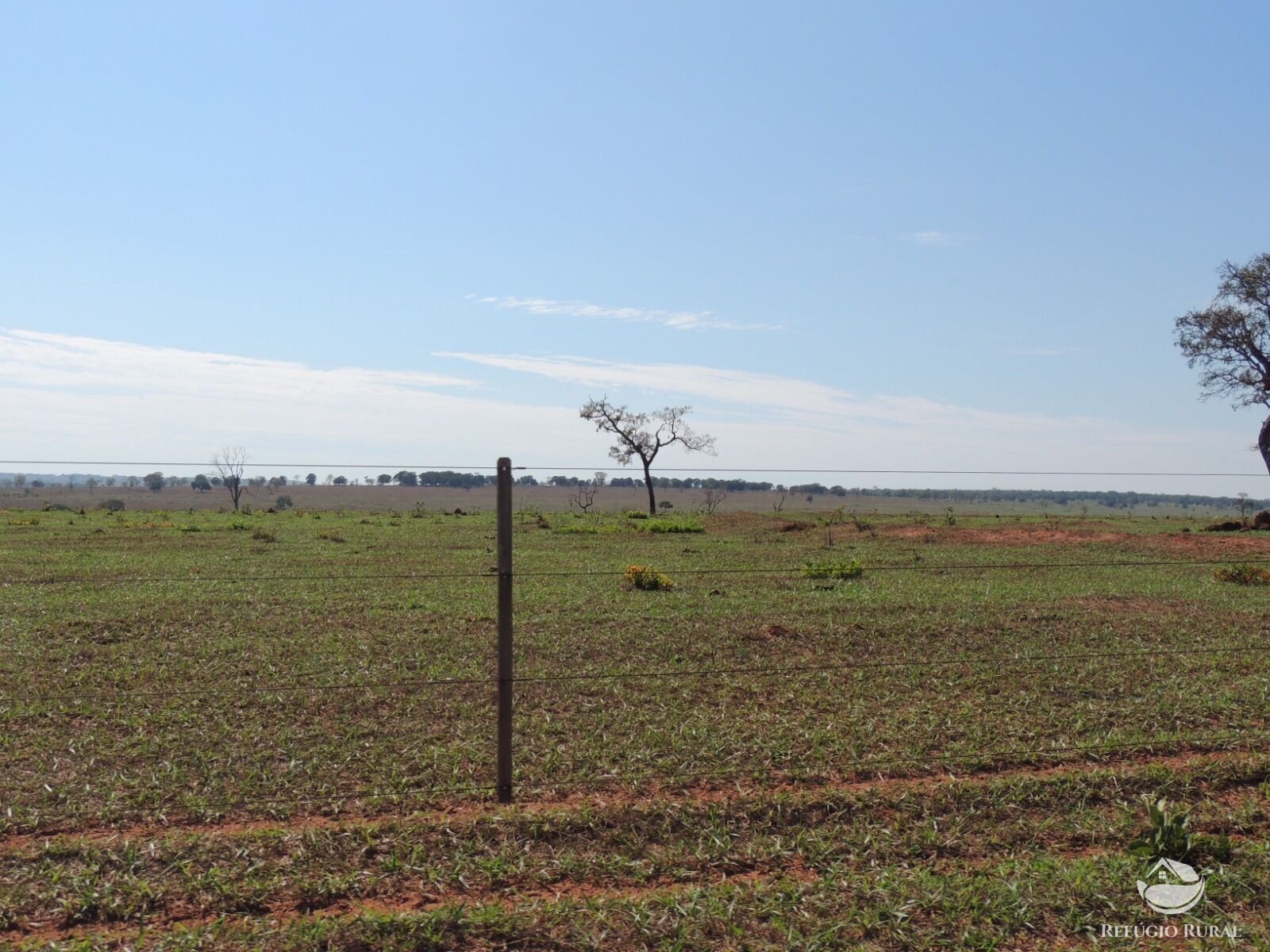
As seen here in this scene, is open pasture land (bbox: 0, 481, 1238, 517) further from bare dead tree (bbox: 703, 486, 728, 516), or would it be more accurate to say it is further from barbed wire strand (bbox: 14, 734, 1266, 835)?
barbed wire strand (bbox: 14, 734, 1266, 835)

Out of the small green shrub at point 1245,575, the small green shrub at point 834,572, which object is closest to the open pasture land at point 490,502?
the small green shrub at point 1245,575

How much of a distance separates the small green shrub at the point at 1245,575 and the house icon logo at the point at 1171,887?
50.1ft

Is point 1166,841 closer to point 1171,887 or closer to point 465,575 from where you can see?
point 1171,887

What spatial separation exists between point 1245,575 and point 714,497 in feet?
181

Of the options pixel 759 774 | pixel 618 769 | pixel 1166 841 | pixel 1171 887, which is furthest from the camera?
pixel 618 769

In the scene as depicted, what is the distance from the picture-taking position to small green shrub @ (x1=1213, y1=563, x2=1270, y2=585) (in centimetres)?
1761

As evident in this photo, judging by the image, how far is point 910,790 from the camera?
602 centimetres

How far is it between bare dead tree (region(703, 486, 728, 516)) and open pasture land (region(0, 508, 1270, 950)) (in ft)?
131

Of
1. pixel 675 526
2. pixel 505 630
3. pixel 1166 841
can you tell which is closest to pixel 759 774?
pixel 505 630

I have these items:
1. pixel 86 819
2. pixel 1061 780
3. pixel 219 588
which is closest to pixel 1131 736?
pixel 1061 780

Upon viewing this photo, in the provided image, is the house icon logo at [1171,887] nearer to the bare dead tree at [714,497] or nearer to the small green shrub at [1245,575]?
the small green shrub at [1245,575]

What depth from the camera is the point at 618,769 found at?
6.51m

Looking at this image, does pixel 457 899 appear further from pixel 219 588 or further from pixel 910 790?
pixel 219 588

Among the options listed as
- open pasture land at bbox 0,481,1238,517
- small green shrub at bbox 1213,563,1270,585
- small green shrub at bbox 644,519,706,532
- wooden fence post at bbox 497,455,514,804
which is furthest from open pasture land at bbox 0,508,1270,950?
small green shrub at bbox 644,519,706,532
